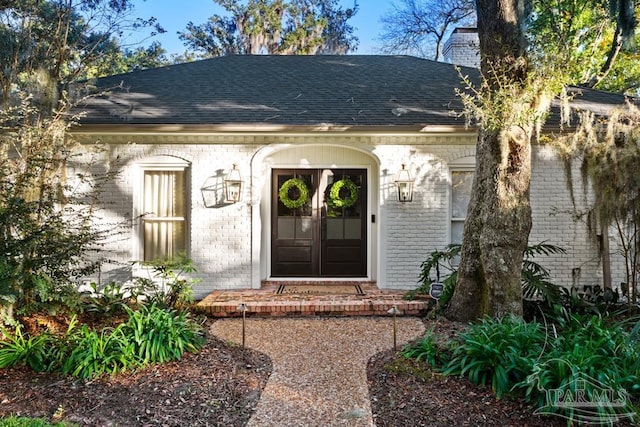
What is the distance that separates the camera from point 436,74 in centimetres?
941

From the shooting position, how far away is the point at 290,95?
27.1ft

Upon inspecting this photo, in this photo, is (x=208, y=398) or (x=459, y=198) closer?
(x=208, y=398)

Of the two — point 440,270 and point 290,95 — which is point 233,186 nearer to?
point 290,95

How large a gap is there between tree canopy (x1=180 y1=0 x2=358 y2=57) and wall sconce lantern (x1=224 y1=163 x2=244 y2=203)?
17839 mm

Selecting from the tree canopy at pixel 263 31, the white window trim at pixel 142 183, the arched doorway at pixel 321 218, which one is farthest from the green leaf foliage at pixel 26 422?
the tree canopy at pixel 263 31

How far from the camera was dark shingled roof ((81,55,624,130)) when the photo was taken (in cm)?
720

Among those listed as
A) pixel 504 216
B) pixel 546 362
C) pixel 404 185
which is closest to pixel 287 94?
pixel 404 185

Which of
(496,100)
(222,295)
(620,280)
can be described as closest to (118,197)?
(222,295)

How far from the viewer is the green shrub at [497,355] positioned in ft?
11.3

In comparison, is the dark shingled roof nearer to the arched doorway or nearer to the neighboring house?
the neighboring house

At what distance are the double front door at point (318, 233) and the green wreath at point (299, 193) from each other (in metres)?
0.08

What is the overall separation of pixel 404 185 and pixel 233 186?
2852 millimetres

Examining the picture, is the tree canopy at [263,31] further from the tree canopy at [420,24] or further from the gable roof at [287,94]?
the gable roof at [287,94]

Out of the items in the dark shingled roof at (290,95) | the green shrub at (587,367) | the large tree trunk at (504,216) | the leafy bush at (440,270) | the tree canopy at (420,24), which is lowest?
the green shrub at (587,367)
